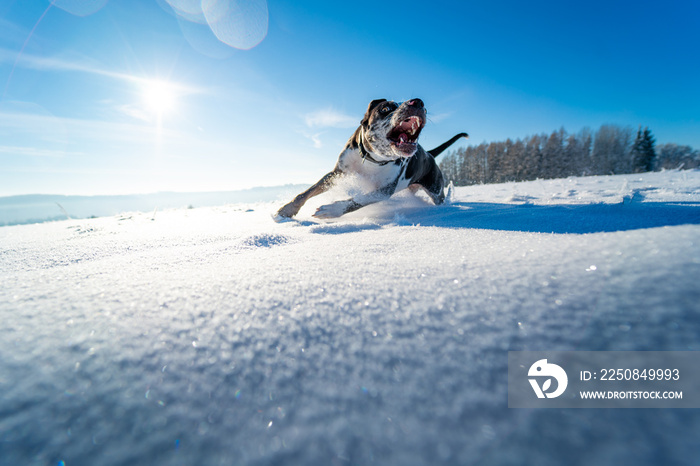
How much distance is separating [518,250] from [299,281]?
Result: 769 millimetres

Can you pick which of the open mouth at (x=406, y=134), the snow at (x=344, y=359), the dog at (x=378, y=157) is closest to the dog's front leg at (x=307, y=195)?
the dog at (x=378, y=157)

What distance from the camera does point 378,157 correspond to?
271cm

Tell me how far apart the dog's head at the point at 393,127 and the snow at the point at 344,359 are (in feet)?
6.02

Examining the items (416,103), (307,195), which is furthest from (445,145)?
(307,195)

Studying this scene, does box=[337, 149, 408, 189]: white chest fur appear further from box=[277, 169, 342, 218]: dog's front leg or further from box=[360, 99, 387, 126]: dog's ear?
box=[360, 99, 387, 126]: dog's ear

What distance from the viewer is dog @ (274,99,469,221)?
2354 millimetres

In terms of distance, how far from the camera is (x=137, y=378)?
0.43m

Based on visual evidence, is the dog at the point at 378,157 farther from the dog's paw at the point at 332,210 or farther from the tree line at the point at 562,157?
the tree line at the point at 562,157

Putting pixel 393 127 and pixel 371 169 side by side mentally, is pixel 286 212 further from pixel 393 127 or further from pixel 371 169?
pixel 393 127

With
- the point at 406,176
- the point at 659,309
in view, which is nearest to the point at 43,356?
the point at 659,309

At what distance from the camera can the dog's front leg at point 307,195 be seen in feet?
8.50

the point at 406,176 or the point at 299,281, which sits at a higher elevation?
the point at 406,176

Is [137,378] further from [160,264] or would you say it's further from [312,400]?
[160,264]

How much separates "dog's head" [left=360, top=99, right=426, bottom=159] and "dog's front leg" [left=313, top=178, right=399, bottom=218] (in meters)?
0.39
